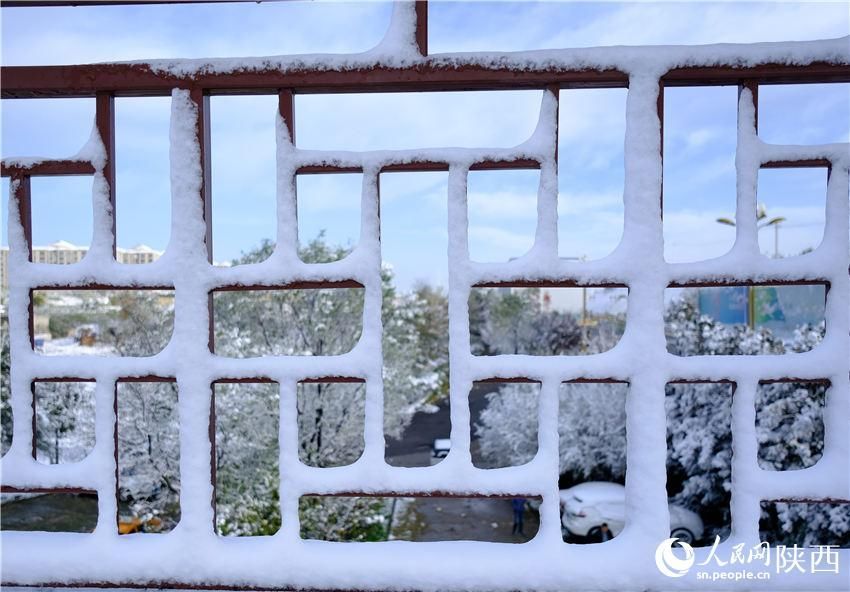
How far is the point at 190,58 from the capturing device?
1.08 meters

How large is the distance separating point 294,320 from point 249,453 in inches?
55.4

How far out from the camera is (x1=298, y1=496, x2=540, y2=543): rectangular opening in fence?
15.8 feet

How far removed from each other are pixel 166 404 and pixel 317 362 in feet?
14.2

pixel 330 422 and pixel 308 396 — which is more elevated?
pixel 308 396

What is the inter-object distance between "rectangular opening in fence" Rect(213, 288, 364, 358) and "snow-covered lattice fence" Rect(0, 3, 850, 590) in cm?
416

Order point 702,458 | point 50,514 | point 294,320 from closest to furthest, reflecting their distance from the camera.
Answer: point 702,458, point 294,320, point 50,514

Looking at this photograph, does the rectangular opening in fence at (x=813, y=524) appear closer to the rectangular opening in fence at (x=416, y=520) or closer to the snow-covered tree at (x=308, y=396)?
the rectangular opening in fence at (x=416, y=520)

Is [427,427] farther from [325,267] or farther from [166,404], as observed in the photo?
[325,267]

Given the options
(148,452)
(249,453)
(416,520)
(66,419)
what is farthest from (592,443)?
(66,419)

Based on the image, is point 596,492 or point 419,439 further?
point 419,439

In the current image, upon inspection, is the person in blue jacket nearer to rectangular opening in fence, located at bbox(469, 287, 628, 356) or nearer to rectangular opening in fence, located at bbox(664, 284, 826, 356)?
rectangular opening in fence, located at bbox(664, 284, 826, 356)

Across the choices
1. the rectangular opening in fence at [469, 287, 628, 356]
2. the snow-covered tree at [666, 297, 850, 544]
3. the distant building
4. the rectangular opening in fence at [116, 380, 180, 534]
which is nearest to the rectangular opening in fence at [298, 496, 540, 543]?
the rectangular opening in fence at [116, 380, 180, 534]

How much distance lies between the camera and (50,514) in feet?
19.6

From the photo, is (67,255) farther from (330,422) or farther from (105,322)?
(105,322)
